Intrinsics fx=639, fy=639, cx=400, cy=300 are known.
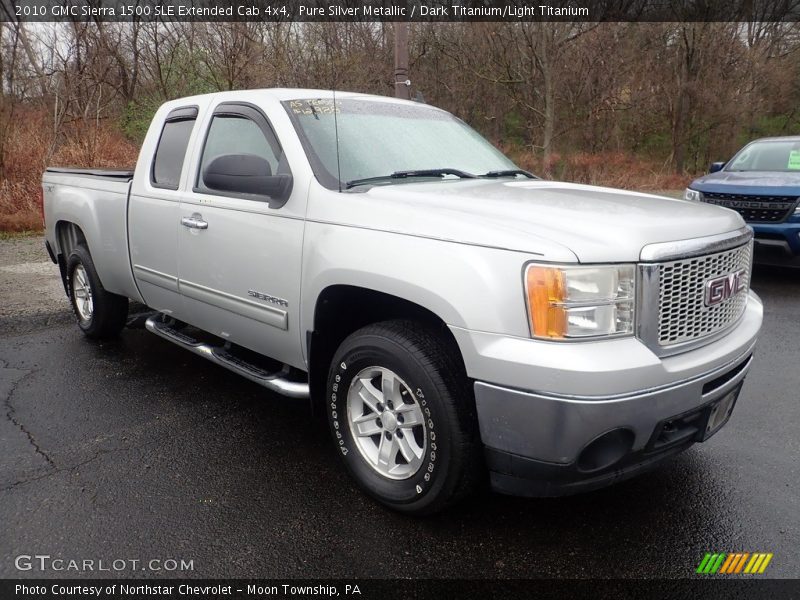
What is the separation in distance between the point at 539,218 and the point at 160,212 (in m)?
2.65

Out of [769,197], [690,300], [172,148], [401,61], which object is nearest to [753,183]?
[769,197]

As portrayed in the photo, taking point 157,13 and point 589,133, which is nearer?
point 157,13

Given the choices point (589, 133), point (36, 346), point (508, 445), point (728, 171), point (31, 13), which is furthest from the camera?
point (589, 133)

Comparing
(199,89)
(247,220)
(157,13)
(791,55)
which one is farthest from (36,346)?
(791,55)

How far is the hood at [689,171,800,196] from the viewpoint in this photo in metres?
7.44

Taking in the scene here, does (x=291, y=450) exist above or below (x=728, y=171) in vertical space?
below

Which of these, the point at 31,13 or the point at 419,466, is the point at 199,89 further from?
the point at 419,466

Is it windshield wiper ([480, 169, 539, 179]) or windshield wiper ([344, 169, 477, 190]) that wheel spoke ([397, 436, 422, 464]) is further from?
windshield wiper ([480, 169, 539, 179])

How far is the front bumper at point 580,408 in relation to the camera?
2.26 m

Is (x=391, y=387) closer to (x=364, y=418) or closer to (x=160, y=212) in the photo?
(x=364, y=418)

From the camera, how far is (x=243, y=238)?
346cm

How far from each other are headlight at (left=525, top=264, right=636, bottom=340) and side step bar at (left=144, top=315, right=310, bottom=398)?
142cm

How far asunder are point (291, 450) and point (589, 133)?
2371 centimetres

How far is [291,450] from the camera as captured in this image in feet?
11.7
